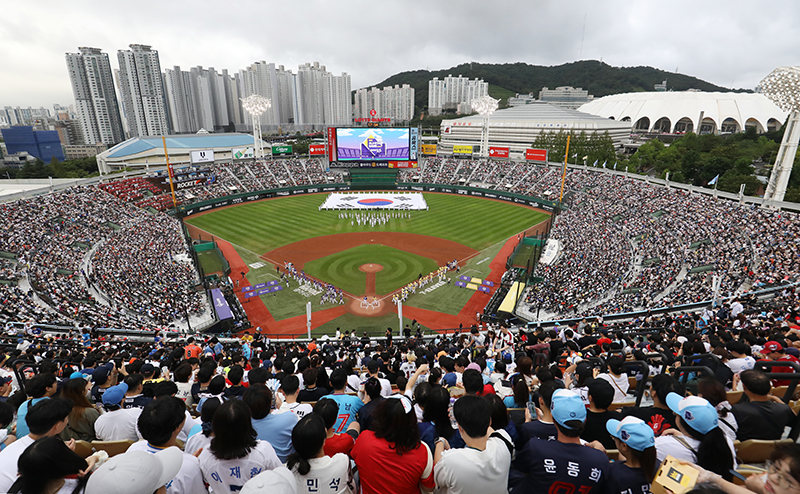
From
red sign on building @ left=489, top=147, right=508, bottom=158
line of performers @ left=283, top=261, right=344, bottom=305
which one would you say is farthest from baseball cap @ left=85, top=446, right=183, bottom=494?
red sign on building @ left=489, top=147, right=508, bottom=158

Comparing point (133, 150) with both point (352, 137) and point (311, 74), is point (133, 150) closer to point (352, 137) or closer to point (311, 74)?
point (352, 137)

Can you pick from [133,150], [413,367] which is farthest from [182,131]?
[413,367]

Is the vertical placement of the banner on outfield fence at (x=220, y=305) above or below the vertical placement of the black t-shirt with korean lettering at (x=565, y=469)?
below

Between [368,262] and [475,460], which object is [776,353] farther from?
[368,262]

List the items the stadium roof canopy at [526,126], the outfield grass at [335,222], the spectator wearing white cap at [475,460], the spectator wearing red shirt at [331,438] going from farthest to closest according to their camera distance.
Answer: the stadium roof canopy at [526,126] < the outfield grass at [335,222] < the spectator wearing red shirt at [331,438] < the spectator wearing white cap at [475,460]

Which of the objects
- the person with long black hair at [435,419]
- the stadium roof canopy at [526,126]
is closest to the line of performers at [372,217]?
the person with long black hair at [435,419]

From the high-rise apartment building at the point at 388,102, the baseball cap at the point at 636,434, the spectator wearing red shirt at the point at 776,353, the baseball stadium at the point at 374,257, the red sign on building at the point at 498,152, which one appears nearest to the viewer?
the baseball cap at the point at 636,434

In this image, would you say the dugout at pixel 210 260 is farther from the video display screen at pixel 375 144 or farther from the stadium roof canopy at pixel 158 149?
the stadium roof canopy at pixel 158 149
